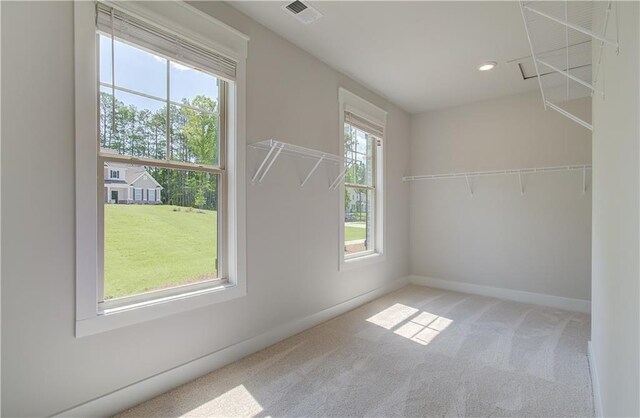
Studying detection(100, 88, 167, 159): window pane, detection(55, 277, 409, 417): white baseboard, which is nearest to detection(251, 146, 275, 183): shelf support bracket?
detection(100, 88, 167, 159): window pane

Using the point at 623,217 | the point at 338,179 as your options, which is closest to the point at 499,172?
the point at 338,179

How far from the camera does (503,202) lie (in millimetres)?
4082

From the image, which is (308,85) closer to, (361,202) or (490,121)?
(361,202)

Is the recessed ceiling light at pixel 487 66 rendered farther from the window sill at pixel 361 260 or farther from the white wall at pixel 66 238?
the window sill at pixel 361 260

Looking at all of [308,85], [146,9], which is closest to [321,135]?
[308,85]

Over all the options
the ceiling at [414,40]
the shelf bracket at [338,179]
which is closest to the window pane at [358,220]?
the shelf bracket at [338,179]

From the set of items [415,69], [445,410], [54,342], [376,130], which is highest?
[415,69]

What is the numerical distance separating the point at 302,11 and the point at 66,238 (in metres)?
2.14

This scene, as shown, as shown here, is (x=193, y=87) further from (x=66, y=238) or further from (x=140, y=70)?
(x=66, y=238)

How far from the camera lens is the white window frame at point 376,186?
11.2 feet

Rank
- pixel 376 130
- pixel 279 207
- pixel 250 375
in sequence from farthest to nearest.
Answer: pixel 376 130 < pixel 279 207 < pixel 250 375

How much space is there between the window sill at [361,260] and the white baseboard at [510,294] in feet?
3.38

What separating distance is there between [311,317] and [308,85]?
225 cm

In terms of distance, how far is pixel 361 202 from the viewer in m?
3.96
